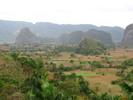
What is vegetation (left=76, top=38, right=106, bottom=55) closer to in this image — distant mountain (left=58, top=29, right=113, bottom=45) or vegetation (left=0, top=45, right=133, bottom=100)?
vegetation (left=0, top=45, right=133, bottom=100)

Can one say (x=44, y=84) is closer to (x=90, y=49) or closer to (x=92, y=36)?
(x=90, y=49)

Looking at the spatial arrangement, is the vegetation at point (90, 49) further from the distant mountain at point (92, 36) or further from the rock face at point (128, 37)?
the distant mountain at point (92, 36)

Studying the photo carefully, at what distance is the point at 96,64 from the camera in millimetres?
51562

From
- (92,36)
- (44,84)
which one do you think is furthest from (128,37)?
(44,84)

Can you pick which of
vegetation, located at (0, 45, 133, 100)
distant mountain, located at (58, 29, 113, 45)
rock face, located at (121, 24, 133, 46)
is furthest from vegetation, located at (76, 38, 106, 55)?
distant mountain, located at (58, 29, 113, 45)

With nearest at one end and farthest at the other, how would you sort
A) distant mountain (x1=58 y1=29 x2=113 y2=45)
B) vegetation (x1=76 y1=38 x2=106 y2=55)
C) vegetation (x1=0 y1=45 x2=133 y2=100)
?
vegetation (x1=0 y1=45 x2=133 y2=100)
vegetation (x1=76 y1=38 x2=106 y2=55)
distant mountain (x1=58 y1=29 x2=113 y2=45)

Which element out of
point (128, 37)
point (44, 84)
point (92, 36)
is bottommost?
point (92, 36)

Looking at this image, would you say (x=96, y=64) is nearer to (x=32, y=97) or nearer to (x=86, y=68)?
(x=86, y=68)

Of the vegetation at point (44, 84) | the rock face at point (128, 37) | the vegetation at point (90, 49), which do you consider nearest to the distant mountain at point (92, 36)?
the rock face at point (128, 37)

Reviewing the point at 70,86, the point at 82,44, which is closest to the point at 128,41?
the point at 82,44

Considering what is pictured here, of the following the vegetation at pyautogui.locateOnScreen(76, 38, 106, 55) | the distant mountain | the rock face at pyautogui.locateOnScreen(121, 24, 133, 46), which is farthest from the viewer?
the distant mountain

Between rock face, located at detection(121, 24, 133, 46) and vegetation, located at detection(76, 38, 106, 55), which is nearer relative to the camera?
vegetation, located at detection(76, 38, 106, 55)

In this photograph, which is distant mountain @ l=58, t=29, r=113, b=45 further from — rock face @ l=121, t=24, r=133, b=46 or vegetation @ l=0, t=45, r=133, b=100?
vegetation @ l=0, t=45, r=133, b=100

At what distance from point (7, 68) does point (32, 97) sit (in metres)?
7.83
